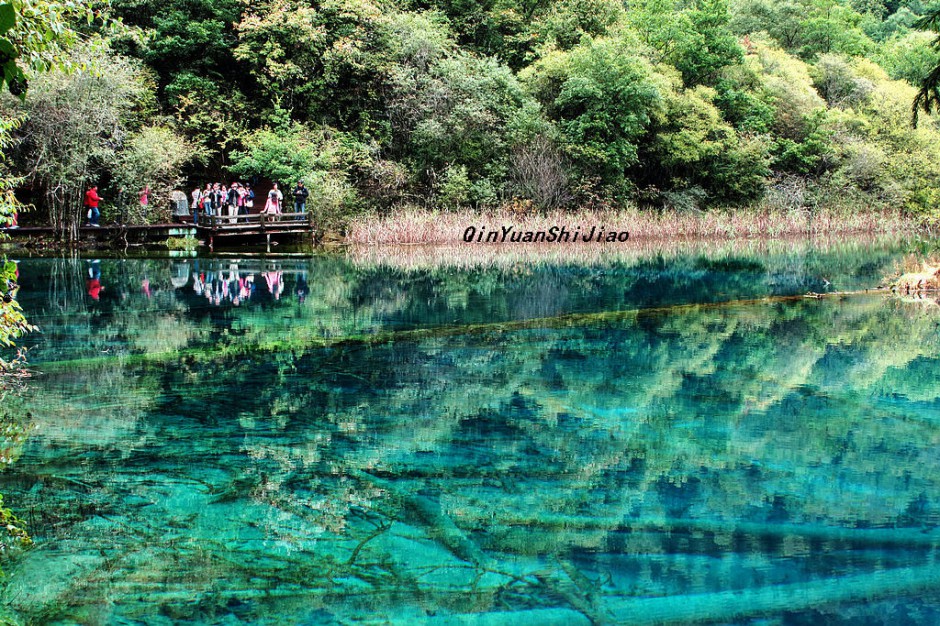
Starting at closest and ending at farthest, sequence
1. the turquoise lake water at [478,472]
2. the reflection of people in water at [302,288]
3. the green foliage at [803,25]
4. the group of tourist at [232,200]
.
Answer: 1. the turquoise lake water at [478,472]
2. the reflection of people in water at [302,288]
3. the group of tourist at [232,200]
4. the green foliage at [803,25]

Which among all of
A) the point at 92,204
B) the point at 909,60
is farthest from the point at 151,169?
the point at 909,60

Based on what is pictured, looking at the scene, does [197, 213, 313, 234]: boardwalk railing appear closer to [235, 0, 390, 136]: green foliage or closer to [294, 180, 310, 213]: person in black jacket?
[294, 180, 310, 213]: person in black jacket

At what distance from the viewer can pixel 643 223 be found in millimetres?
28781

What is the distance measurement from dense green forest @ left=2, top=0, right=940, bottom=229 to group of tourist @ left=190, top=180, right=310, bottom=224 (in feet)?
2.13

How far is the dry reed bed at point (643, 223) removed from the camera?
85.4 ft

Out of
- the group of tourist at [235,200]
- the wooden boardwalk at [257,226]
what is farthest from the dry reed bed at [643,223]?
the group of tourist at [235,200]

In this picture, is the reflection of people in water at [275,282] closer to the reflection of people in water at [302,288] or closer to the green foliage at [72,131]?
the reflection of people in water at [302,288]

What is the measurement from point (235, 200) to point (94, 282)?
10.8 m

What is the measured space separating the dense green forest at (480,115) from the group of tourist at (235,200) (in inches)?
25.5

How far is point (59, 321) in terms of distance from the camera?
410 inches

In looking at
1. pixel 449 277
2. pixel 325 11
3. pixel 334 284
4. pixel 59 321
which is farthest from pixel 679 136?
pixel 59 321

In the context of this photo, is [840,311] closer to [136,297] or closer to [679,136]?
[136,297]

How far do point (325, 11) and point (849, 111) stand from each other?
2216cm

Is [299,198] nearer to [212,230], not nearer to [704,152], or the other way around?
[212,230]
